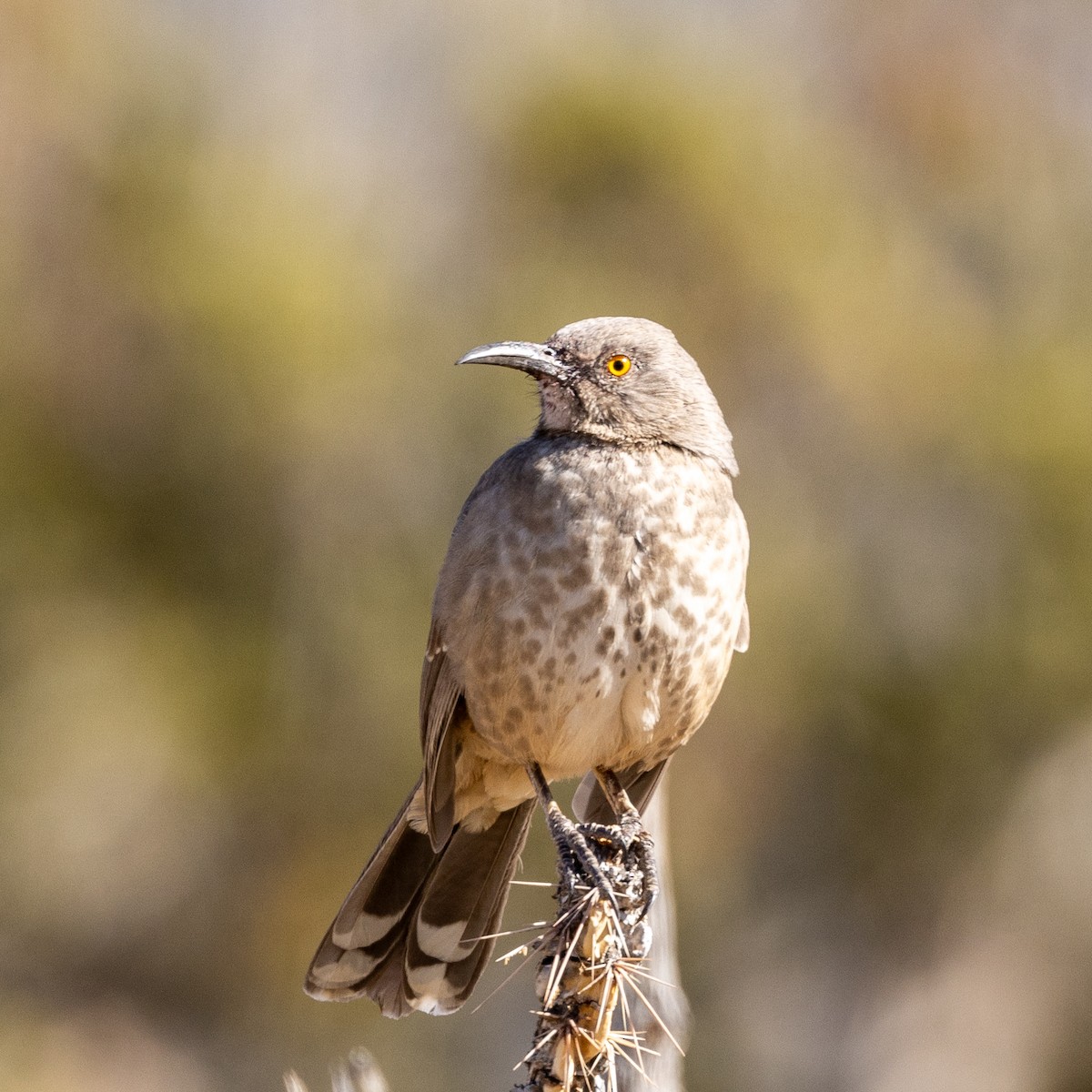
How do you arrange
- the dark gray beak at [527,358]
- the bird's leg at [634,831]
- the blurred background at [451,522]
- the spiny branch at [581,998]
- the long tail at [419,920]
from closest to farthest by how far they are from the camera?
1. the spiny branch at [581,998]
2. the bird's leg at [634,831]
3. the dark gray beak at [527,358]
4. the long tail at [419,920]
5. the blurred background at [451,522]

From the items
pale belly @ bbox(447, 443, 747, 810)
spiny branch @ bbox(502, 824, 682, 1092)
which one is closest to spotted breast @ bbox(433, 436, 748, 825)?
pale belly @ bbox(447, 443, 747, 810)

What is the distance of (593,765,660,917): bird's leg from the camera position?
4.29 metres

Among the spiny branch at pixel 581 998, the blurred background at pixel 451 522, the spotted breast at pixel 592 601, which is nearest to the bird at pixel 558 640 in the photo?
the spotted breast at pixel 592 601

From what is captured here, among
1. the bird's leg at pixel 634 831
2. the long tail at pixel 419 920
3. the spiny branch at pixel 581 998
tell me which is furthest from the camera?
the long tail at pixel 419 920

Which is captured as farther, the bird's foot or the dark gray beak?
the dark gray beak

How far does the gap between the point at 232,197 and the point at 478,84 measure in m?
2.42

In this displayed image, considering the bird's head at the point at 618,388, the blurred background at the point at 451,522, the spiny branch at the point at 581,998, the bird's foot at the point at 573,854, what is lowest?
the spiny branch at the point at 581,998

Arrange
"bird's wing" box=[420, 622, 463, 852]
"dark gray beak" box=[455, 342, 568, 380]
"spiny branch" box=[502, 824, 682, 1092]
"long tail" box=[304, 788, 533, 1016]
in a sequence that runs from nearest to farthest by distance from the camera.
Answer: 1. "spiny branch" box=[502, 824, 682, 1092]
2. "dark gray beak" box=[455, 342, 568, 380]
3. "bird's wing" box=[420, 622, 463, 852]
4. "long tail" box=[304, 788, 533, 1016]

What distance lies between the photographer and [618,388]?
4.70 meters

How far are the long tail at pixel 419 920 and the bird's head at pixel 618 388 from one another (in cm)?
129

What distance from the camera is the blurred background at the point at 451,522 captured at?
9.70m

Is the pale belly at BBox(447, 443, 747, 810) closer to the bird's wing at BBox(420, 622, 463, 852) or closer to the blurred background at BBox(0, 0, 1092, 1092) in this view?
the bird's wing at BBox(420, 622, 463, 852)

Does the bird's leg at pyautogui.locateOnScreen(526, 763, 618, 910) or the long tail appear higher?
the long tail

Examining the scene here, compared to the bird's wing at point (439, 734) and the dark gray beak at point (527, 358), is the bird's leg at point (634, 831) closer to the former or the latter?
the bird's wing at point (439, 734)
